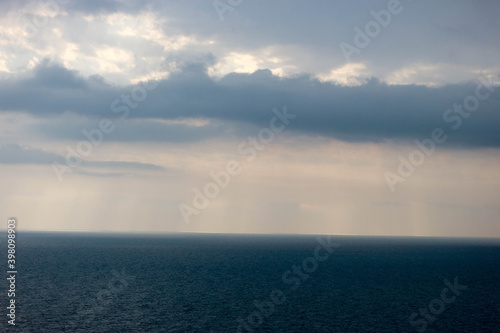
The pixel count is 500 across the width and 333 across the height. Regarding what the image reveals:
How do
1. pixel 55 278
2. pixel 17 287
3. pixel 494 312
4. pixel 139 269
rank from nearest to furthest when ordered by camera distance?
1. pixel 494 312
2. pixel 17 287
3. pixel 55 278
4. pixel 139 269

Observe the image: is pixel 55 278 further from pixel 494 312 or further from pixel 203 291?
pixel 494 312

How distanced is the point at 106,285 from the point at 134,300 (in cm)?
2244

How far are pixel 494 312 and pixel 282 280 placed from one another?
177 feet

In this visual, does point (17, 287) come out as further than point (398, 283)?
No

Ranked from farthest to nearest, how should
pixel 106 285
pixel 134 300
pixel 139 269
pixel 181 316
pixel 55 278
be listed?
pixel 139 269 < pixel 55 278 < pixel 106 285 < pixel 134 300 < pixel 181 316

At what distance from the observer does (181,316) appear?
235 ft

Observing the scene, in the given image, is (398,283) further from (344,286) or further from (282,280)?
(282,280)

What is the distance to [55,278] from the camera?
114 metres

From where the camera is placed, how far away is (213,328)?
6394 centimetres

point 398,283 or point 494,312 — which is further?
point 398,283

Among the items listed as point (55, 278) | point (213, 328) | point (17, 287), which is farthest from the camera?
point (55, 278)

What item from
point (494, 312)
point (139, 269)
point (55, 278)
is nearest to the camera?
point (494, 312)

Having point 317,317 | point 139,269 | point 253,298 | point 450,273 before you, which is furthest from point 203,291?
point 450,273

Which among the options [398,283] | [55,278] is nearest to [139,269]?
[55,278]
